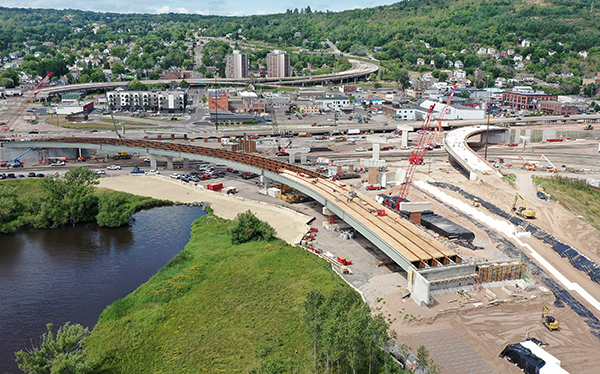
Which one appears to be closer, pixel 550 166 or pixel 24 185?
pixel 24 185

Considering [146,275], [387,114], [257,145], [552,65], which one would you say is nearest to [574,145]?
[387,114]

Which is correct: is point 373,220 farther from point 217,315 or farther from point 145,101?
point 145,101

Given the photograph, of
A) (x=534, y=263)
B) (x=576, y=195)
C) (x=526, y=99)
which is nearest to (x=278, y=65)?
(x=526, y=99)

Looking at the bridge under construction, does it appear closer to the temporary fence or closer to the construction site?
the construction site

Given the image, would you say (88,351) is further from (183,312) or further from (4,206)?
(4,206)

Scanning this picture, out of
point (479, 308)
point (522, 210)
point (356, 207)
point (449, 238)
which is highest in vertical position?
point (356, 207)

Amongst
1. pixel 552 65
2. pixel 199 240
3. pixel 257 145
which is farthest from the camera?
pixel 552 65
